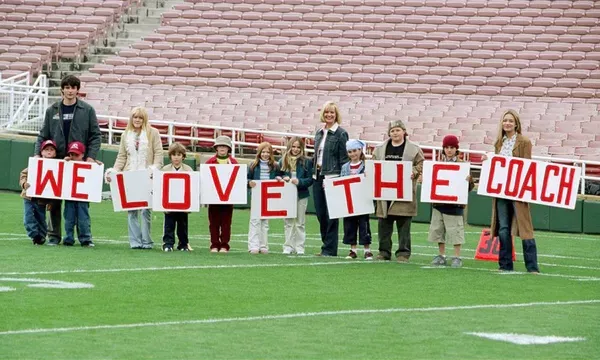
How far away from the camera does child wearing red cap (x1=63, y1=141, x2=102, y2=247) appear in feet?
54.6

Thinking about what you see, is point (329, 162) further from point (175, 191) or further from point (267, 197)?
point (175, 191)

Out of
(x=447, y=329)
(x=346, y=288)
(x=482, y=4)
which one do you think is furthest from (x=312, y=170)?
(x=482, y=4)

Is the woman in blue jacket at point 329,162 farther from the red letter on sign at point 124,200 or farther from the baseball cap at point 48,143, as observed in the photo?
the baseball cap at point 48,143


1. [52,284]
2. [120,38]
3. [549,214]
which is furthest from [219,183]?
[120,38]

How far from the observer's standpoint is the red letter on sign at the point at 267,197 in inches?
656

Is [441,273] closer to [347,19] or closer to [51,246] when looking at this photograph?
[51,246]

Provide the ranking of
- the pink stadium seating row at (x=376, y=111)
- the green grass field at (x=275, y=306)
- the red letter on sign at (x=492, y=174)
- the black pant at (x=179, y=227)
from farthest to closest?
the pink stadium seating row at (x=376, y=111), the black pant at (x=179, y=227), the red letter on sign at (x=492, y=174), the green grass field at (x=275, y=306)

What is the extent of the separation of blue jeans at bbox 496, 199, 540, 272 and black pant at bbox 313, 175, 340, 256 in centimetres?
212

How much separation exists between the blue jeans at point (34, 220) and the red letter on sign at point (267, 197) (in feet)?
8.40

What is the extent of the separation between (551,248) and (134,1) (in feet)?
67.8

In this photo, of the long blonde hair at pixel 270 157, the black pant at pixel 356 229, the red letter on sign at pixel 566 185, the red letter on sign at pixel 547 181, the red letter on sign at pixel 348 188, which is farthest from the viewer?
the long blonde hair at pixel 270 157

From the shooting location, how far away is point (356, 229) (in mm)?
16438

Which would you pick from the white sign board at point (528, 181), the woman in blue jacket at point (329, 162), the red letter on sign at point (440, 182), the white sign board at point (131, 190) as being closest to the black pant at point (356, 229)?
the woman in blue jacket at point (329, 162)

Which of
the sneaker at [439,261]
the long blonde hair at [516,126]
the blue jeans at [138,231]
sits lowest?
the sneaker at [439,261]
